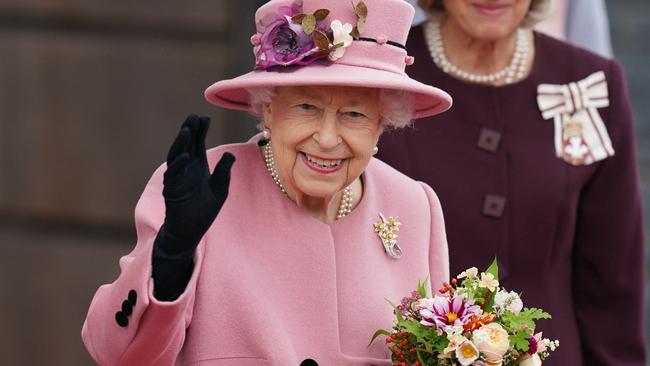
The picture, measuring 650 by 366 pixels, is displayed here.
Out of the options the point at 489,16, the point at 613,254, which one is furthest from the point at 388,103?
the point at 613,254

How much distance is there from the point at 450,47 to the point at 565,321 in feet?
2.89

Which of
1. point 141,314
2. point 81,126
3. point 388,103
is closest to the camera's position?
point 141,314

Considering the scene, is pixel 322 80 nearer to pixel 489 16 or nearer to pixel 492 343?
pixel 492 343

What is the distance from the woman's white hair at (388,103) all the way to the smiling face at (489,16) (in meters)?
0.99

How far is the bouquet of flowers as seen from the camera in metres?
3.83

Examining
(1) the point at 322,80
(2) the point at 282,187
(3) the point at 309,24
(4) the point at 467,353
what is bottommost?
(4) the point at 467,353

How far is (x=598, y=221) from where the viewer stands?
5309 millimetres

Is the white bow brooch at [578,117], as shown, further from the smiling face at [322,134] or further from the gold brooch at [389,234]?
the smiling face at [322,134]

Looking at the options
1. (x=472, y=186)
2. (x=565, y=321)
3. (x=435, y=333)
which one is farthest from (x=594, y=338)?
(x=435, y=333)

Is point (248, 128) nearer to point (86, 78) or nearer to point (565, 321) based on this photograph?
point (86, 78)

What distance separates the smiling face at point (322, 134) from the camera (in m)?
4.00

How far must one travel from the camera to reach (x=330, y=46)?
3.99 metres

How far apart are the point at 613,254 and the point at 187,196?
7.01ft

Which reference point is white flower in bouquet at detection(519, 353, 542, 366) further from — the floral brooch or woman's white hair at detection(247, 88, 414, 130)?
the floral brooch
